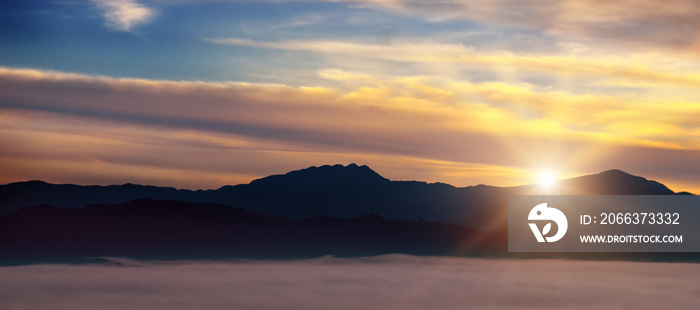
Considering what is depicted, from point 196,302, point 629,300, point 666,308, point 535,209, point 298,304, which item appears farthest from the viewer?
point 629,300

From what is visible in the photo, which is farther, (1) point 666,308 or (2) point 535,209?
(1) point 666,308

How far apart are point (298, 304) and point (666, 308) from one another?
8036 centimetres

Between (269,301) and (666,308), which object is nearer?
(666,308)

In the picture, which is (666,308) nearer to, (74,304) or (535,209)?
(535,209)

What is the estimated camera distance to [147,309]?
162 m

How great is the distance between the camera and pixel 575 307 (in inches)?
7505

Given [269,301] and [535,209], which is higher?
[535,209]

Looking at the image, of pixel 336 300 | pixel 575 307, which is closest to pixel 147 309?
pixel 336 300

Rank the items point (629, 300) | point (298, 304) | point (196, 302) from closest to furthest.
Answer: point (298, 304)
point (196, 302)
point (629, 300)

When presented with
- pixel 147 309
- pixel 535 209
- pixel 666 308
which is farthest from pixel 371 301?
pixel 535 209

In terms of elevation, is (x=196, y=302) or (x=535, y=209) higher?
(x=535, y=209)

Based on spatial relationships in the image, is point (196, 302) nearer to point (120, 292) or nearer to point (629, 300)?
point (120, 292)

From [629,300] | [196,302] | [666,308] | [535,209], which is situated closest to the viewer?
[535,209]

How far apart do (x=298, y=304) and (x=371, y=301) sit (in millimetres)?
24451
